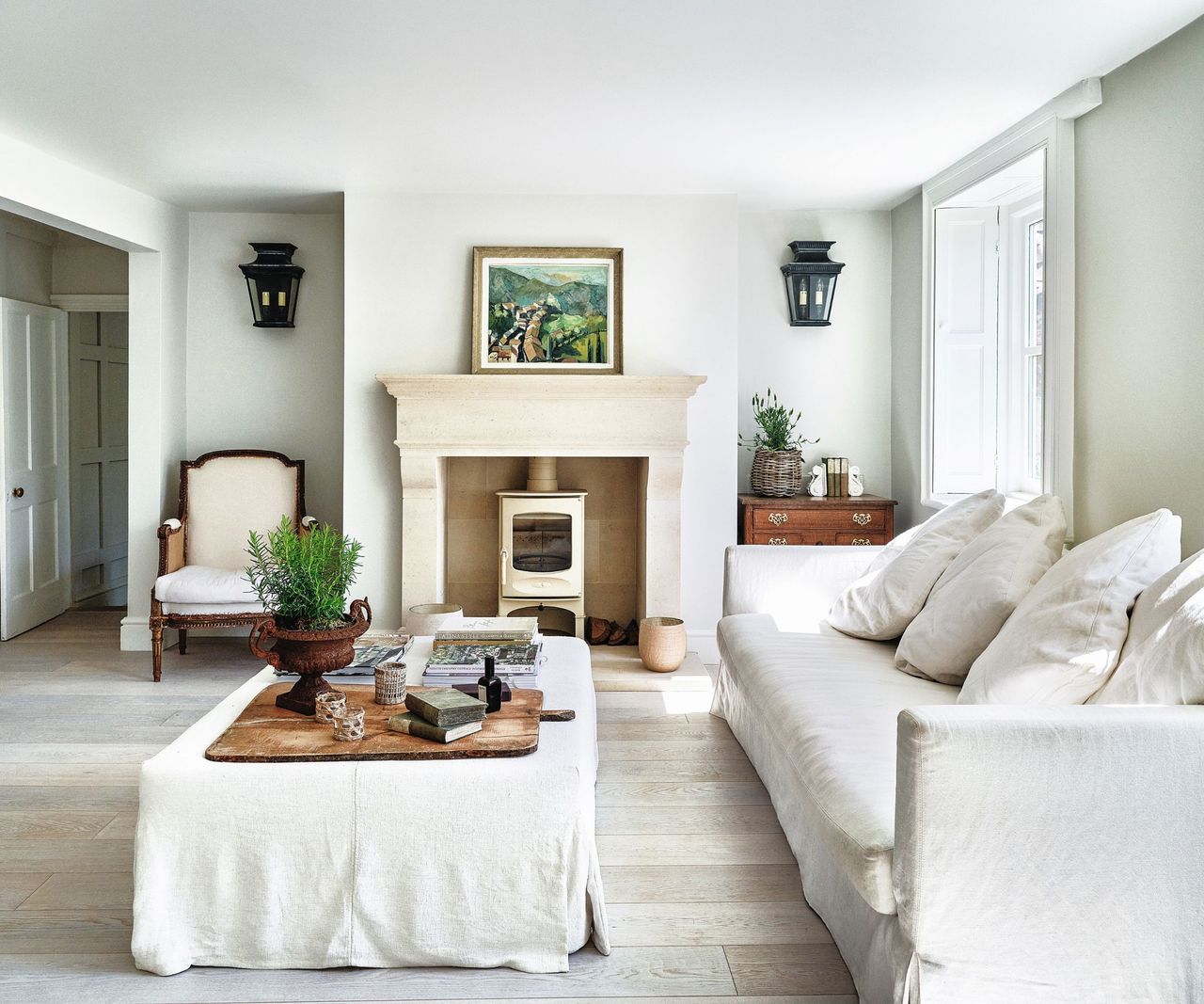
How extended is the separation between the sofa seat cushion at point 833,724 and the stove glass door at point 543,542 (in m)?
1.38

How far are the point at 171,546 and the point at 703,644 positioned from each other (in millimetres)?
2711

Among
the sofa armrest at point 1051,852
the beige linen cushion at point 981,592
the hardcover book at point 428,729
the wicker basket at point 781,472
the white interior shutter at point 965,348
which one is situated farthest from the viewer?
the wicker basket at point 781,472

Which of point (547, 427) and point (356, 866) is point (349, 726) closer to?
point (356, 866)

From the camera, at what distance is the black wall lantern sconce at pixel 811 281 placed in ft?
17.1

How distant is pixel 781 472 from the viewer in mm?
5098

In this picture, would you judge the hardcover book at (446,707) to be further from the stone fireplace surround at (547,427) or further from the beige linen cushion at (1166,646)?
the stone fireplace surround at (547,427)

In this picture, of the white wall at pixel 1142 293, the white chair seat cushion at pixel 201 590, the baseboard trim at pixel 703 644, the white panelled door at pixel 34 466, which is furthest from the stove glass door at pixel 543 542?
the white panelled door at pixel 34 466

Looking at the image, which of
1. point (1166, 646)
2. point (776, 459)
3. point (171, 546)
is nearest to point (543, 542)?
point (776, 459)

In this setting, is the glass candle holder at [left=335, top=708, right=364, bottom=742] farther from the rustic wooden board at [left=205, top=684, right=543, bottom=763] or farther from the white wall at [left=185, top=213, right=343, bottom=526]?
the white wall at [left=185, top=213, right=343, bottom=526]

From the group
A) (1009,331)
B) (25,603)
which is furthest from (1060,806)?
(25,603)

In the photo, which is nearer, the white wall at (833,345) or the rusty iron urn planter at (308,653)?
the rusty iron urn planter at (308,653)

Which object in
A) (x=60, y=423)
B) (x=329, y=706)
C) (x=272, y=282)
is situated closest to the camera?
(x=329, y=706)

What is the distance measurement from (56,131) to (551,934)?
3588 mm

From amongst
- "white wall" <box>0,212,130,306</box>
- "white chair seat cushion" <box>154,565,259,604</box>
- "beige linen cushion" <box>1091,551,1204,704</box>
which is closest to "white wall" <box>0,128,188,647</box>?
"white chair seat cushion" <box>154,565,259,604</box>
